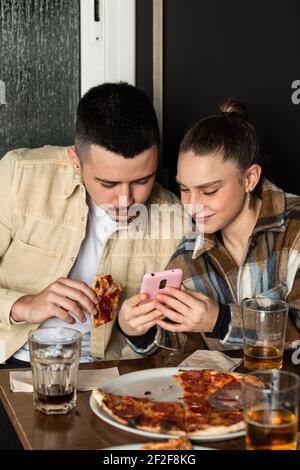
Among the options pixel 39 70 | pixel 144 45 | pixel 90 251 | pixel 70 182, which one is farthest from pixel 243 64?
pixel 90 251

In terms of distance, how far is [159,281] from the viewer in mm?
2234

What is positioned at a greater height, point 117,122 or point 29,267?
point 117,122

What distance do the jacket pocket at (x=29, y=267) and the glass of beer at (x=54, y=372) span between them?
868mm

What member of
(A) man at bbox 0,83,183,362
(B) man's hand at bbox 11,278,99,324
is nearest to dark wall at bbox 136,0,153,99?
(A) man at bbox 0,83,183,362

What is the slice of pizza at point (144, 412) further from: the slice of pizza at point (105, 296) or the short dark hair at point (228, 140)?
the short dark hair at point (228, 140)

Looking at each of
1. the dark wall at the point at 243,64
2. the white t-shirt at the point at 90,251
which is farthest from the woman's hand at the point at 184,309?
the dark wall at the point at 243,64

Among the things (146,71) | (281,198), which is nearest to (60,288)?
(281,198)

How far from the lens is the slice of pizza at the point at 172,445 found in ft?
5.30

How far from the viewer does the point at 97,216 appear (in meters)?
2.88

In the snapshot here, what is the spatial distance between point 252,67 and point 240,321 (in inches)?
57.5

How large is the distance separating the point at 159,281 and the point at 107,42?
5.22 feet

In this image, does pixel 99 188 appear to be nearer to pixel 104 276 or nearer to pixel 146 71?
pixel 104 276

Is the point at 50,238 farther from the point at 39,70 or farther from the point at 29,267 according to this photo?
the point at 39,70

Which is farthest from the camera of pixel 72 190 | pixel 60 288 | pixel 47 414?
pixel 72 190
